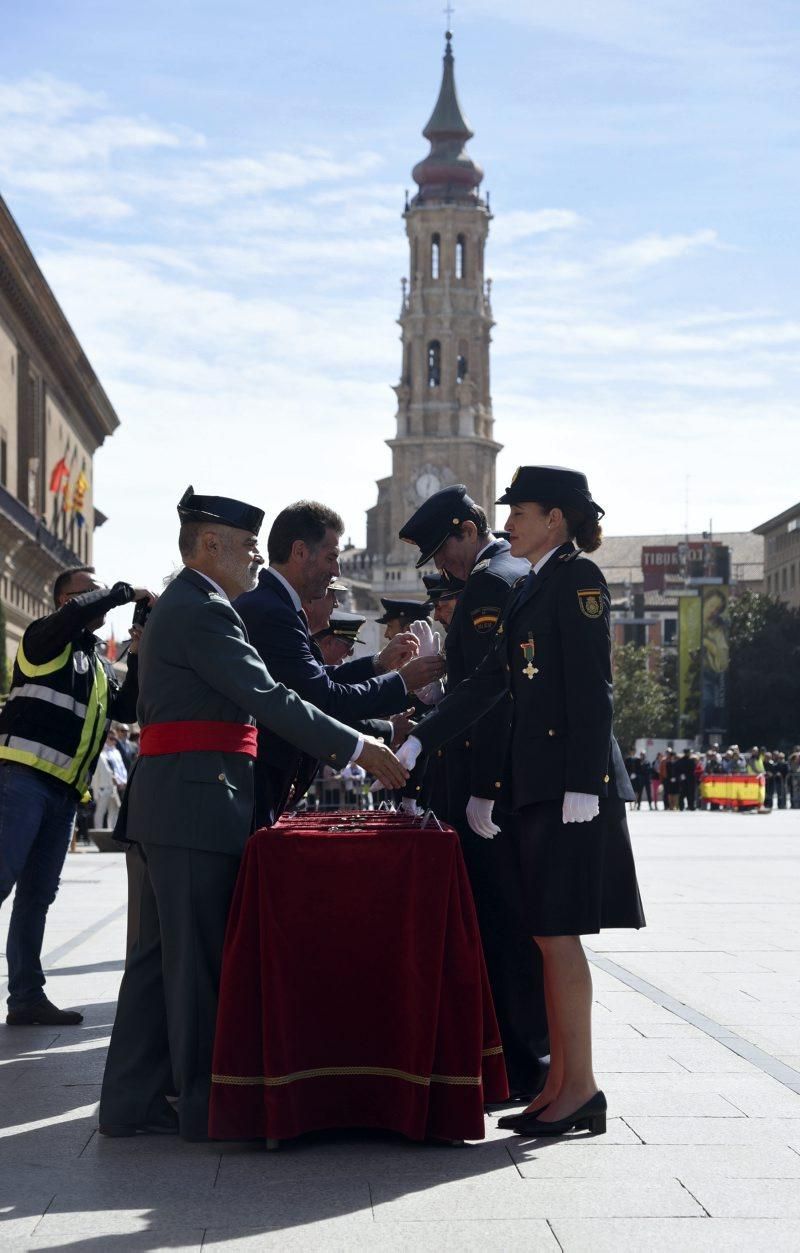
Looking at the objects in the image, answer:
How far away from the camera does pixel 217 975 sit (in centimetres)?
644

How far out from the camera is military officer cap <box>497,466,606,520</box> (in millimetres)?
6875

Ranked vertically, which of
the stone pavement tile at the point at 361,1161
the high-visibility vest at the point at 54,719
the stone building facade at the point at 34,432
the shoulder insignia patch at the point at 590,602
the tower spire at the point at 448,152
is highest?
the tower spire at the point at 448,152

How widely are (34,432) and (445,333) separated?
69.8 meters

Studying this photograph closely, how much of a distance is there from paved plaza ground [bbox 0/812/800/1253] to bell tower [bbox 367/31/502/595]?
120m

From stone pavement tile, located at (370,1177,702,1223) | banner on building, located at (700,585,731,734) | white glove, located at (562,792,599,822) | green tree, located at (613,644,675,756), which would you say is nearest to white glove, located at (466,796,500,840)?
white glove, located at (562,792,599,822)

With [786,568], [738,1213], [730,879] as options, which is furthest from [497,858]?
[786,568]

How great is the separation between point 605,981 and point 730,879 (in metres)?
8.84

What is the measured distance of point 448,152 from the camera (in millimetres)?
131875

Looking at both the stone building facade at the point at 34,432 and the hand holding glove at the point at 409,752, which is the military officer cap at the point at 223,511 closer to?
the hand holding glove at the point at 409,752

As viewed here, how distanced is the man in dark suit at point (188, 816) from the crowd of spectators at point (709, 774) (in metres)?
45.4

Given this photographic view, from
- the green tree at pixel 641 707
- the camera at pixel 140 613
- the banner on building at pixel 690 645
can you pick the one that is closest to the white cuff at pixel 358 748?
the camera at pixel 140 613

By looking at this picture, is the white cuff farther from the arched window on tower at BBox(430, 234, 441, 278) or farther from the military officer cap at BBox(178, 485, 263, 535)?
the arched window on tower at BBox(430, 234, 441, 278)

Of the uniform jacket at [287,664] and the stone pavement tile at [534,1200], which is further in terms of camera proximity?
the uniform jacket at [287,664]

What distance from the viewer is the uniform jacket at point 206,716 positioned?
6.45 meters
